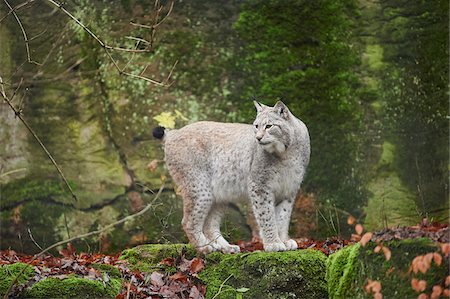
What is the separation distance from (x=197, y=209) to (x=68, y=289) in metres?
1.53

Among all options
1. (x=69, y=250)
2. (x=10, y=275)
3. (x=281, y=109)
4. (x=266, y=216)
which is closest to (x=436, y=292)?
(x=266, y=216)

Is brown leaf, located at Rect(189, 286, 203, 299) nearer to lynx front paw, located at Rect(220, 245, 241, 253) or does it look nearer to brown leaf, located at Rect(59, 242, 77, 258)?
lynx front paw, located at Rect(220, 245, 241, 253)

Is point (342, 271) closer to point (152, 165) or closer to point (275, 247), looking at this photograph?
point (275, 247)

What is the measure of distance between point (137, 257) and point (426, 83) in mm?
4384

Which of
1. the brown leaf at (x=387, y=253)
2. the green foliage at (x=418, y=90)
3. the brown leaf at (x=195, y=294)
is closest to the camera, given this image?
the brown leaf at (x=387, y=253)

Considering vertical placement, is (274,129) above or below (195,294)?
above

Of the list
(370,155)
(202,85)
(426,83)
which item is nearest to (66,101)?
(202,85)

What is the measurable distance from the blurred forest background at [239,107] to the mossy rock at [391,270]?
13.3ft

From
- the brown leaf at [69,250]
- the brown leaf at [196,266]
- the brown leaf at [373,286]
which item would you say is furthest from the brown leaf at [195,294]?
the brown leaf at [69,250]

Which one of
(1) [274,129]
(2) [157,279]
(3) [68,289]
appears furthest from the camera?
(1) [274,129]

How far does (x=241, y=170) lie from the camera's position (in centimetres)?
735

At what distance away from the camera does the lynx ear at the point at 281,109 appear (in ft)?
23.0

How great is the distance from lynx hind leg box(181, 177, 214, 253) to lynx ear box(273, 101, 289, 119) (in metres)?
0.98

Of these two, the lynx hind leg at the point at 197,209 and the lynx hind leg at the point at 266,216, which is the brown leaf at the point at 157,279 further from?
the lynx hind leg at the point at 266,216
